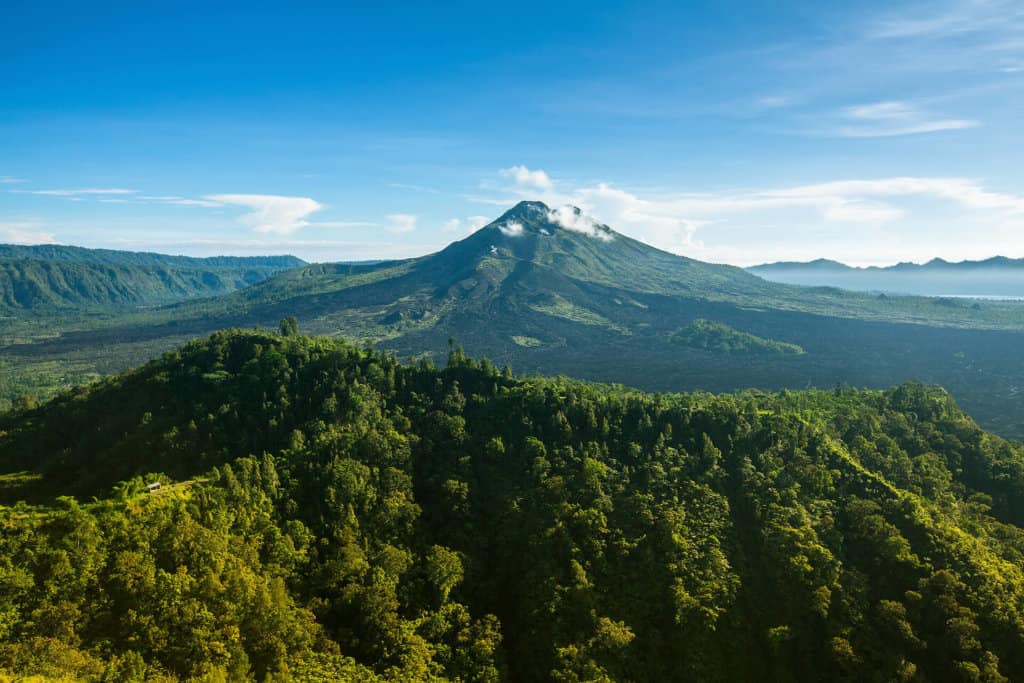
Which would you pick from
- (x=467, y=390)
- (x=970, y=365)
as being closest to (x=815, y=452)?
(x=467, y=390)

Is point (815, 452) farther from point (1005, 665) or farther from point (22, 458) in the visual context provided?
point (22, 458)

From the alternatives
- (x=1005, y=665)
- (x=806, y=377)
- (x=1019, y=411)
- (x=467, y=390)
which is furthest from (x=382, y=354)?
(x=1019, y=411)

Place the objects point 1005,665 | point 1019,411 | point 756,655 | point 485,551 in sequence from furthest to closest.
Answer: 1. point 1019,411
2. point 485,551
3. point 756,655
4. point 1005,665

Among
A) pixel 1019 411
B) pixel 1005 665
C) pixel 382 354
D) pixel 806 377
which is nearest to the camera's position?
pixel 1005 665

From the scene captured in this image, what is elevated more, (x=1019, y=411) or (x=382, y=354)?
(x=382, y=354)

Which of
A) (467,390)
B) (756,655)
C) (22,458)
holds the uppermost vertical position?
(467,390)

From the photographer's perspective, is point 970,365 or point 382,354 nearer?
point 382,354

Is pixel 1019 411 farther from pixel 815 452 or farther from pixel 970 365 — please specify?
pixel 815 452
